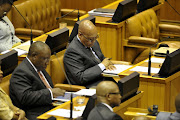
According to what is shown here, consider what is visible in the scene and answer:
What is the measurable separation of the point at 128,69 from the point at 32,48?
1.32 meters

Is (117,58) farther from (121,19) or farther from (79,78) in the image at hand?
(79,78)

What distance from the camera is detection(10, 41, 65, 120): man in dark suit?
587cm

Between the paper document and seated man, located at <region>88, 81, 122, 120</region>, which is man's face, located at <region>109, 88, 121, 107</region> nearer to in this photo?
seated man, located at <region>88, 81, 122, 120</region>

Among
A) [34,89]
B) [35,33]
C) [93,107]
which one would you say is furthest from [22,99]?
[35,33]

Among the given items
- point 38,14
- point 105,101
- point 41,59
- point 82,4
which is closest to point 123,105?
point 105,101

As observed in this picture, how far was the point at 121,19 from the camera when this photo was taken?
26.9ft

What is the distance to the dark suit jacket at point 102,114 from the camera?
15.3ft

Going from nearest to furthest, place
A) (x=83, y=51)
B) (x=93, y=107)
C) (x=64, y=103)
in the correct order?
1. (x=93, y=107)
2. (x=64, y=103)
3. (x=83, y=51)

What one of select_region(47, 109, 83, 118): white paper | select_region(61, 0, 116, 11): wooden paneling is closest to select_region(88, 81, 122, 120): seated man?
select_region(47, 109, 83, 118): white paper

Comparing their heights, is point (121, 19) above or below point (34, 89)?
above

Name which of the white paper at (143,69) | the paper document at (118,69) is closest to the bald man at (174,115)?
the white paper at (143,69)

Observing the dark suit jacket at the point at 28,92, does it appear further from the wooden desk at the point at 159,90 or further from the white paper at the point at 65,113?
the wooden desk at the point at 159,90

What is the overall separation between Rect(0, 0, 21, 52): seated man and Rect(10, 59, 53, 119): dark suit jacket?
56.7 inches

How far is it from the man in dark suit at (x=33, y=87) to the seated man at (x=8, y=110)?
20cm
